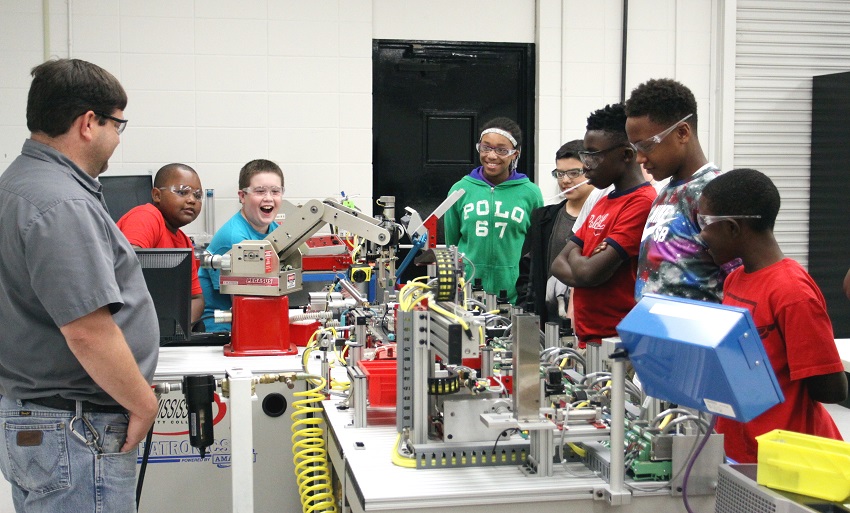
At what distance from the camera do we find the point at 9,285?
1.88 metres

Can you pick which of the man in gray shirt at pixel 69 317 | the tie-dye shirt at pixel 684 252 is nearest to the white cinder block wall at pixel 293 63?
the tie-dye shirt at pixel 684 252

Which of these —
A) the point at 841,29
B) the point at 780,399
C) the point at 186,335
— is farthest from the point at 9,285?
the point at 841,29

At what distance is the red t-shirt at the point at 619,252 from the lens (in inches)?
107

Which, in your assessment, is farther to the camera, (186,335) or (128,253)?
(186,335)

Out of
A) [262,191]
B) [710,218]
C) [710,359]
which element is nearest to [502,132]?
[262,191]

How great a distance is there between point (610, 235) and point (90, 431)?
163 cm

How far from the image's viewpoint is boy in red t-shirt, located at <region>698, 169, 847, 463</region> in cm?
195

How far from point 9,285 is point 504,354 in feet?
4.37

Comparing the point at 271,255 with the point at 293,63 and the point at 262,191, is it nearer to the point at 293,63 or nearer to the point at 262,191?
the point at 262,191

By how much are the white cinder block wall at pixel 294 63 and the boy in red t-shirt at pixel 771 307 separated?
146 inches

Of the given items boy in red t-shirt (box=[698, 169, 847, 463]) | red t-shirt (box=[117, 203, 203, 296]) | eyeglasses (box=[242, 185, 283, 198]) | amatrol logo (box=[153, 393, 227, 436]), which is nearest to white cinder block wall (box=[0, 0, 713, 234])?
eyeglasses (box=[242, 185, 283, 198])

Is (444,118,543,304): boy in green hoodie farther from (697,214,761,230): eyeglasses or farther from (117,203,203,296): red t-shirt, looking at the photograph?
(697,214,761,230): eyeglasses

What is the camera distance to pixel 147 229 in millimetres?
3373

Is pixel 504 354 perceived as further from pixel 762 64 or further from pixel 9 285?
pixel 762 64
